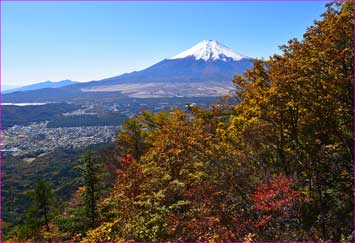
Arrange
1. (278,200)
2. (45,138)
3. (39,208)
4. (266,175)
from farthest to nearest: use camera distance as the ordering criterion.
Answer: (45,138)
(39,208)
(266,175)
(278,200)

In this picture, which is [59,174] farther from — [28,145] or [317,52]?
[317,52]

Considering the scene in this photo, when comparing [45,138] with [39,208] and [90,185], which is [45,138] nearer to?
[39,208]

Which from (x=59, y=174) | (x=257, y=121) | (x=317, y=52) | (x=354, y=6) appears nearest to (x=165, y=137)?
(x=257, y=121)

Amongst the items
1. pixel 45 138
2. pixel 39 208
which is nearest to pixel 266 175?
pixel 39 208

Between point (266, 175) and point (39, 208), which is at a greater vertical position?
point (266, 175)

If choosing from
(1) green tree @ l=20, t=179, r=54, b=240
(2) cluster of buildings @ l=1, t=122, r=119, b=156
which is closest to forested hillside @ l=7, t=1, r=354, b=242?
(1) green tree @ l=20, t=179, r=54, b=240

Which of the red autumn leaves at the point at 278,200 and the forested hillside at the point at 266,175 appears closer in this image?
the red autumn leaves at the point at 278,200

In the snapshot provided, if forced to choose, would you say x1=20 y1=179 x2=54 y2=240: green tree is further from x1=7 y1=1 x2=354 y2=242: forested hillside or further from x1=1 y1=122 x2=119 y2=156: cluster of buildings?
x1=1 y1=122 x2=119 y2=156: cluster of buildings

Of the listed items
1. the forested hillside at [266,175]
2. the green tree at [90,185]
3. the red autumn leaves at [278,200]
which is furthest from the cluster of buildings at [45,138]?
the red autumn leaves at [278,200]

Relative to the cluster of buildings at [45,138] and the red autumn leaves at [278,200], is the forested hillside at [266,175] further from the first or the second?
the cluster of buildings at [45,138]
